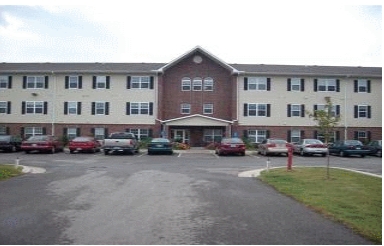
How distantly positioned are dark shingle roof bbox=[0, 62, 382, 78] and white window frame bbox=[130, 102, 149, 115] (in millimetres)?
3058

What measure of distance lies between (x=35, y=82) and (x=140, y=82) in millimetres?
10020

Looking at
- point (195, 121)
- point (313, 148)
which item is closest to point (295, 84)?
point (195, 121)

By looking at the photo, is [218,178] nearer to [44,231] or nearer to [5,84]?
[44,231]

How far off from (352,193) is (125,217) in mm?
6590

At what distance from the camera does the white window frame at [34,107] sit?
41.4m

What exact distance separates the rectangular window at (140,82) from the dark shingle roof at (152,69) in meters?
0.75

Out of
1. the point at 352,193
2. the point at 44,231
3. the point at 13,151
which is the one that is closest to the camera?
the point at 44,231

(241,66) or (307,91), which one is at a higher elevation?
(241,66)

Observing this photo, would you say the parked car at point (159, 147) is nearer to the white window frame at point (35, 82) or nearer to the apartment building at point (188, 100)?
the apartment building at point (188, 100)

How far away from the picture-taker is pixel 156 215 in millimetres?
8727

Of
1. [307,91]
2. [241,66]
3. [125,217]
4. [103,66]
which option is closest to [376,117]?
[307,91]

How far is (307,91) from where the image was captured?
4141 centimetres

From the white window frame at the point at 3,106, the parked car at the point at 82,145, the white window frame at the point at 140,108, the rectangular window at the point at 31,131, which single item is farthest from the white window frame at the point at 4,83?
the parked car at the point at 82,145

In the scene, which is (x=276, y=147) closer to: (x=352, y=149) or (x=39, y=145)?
(x=352, y=149)
